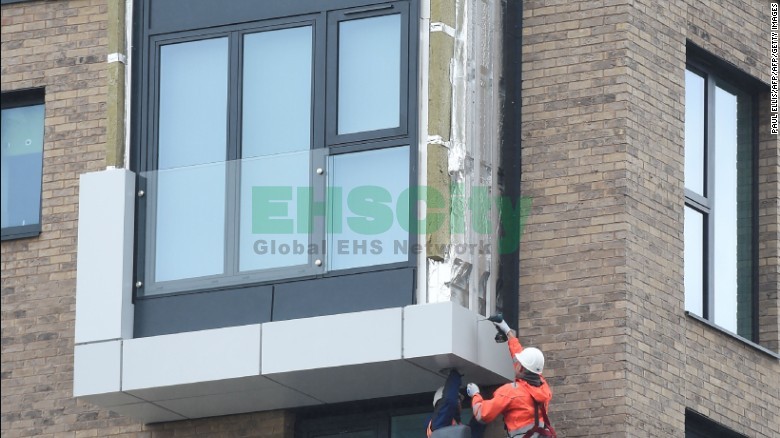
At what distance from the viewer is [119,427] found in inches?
893

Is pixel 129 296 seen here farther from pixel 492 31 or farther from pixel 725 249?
pixel 725 249

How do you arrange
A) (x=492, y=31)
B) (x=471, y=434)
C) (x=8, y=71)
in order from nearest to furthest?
1. (x=471, y=434)
2. (x=492, y=31)
3. (x=8, y=71)

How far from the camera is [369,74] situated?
21359mm

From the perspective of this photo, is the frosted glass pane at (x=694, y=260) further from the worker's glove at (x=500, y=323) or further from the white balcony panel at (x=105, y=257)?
the white balcony panel at (x=105, y=257)

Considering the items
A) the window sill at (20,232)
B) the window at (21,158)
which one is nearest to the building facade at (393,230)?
the window sill at (20,232)

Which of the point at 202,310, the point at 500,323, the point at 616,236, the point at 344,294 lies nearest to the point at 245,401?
the point at 202,310

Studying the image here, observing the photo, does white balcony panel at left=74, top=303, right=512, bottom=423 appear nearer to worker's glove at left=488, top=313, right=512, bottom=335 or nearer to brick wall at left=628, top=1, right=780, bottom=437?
worker's glove at left=488, top=313, right=512, bottom=335

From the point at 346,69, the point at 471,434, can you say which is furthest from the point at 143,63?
the point at 471,434

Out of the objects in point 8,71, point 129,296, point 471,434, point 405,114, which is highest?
point 8,71

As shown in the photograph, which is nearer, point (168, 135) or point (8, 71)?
point (168, 135)

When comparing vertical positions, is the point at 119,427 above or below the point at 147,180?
below

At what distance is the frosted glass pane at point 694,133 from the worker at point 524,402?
335cm

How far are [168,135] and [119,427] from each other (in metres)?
2.90

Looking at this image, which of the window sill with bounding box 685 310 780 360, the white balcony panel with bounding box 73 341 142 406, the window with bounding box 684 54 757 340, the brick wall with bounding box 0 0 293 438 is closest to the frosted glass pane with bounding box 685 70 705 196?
the window with bounding box 684 54 757 340
